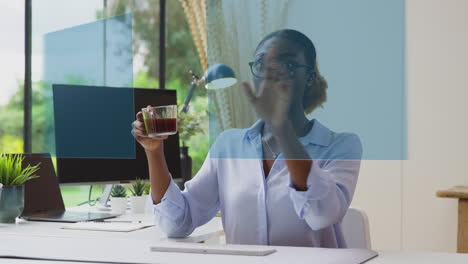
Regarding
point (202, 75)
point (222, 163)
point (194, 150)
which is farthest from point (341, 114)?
point (194, 150)

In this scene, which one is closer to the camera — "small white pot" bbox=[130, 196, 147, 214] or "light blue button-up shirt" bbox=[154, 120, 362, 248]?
"light blue button-up shirt" bbox=[154, 120, 362, 248]

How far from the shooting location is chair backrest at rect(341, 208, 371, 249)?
2123mm

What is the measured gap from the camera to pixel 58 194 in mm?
2695

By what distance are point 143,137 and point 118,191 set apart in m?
1.14

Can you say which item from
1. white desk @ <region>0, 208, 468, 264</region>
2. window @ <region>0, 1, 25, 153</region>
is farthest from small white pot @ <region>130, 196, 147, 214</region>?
window @ <region>0, 1, 25, 153</region>

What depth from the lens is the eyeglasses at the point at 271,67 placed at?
1.40 meters

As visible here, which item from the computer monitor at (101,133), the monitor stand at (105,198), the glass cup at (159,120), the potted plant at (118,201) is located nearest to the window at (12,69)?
the monitor stand at (105,198)

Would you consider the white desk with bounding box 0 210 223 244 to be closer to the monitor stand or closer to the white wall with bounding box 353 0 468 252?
the monitor stand

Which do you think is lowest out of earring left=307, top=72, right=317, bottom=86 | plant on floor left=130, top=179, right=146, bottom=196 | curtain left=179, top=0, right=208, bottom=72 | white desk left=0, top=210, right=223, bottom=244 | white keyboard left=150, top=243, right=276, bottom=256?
white desk left=0, top=210, right=223, bottom=244

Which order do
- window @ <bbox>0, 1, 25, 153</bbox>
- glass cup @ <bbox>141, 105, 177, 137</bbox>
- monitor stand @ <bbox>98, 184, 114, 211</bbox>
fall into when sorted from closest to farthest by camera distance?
1. glass cup @ <bbox>141, 105, 177, 137</bbox>
2. monitor stand @ <bbox>98, 184, 114, 211</bbox>
3. window @ <bbox>0, 1, 25, 153</bbox>

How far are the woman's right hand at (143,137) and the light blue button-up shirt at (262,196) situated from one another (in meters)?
0.15

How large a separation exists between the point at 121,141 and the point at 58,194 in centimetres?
99

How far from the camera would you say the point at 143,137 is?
5.74ft

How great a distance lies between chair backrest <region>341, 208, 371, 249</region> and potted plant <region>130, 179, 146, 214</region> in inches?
38.9
